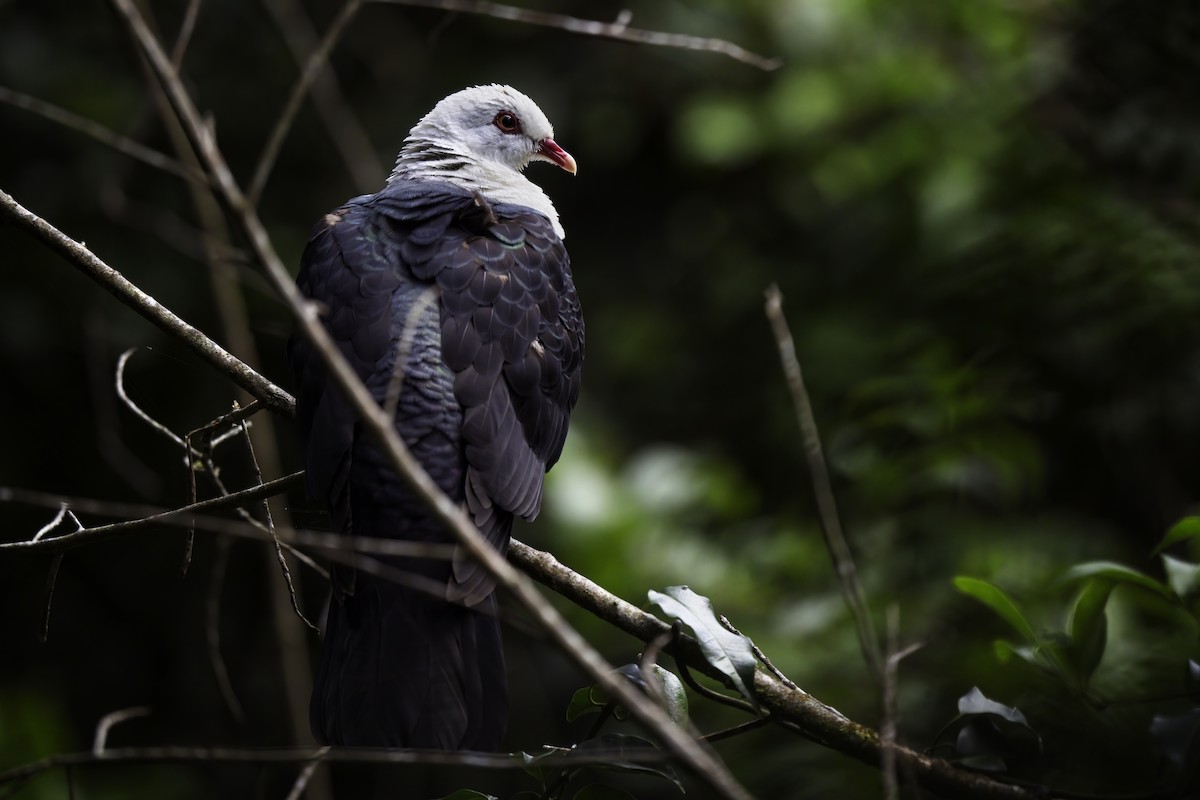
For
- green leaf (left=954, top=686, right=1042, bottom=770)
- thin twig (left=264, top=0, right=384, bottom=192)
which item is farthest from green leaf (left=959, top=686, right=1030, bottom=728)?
thin twig (left=264, top=0, right=384, bottom=192)

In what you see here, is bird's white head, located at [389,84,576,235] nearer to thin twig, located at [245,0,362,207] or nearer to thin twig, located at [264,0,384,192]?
thin twig, located at [264,0,384,192]

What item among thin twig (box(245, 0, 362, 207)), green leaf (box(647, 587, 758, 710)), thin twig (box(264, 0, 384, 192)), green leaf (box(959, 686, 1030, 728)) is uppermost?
thin twig (box(264, 0, 384, 192))

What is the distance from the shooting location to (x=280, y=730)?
5.06 m

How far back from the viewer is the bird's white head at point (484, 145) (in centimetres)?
352

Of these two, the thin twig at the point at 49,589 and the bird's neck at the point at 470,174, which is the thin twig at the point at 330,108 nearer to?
the bird's neck at the point at 470,174

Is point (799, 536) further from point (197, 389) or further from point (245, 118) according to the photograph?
point (245, 118)

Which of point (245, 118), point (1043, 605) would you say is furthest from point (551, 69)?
point (1043, 605)

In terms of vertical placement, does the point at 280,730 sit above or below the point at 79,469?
below

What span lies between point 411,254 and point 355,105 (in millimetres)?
3360

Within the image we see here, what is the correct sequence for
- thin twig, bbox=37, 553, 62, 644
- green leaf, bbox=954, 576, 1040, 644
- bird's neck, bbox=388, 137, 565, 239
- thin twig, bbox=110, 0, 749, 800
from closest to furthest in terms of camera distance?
1. thin twig, bbox=110, 0, 749, 800
2. green leaf, bbox=954, 576, 1040, 644
3. thin twig, bbox=37, 553, 62, 644
4. bird's neck, bbox=388, 137, 565, 239

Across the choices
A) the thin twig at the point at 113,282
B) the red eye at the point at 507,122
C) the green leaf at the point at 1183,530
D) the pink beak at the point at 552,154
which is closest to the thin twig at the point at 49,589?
the thin twig at the point at 113,282

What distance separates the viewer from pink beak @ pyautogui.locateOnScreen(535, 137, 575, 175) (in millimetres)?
4047

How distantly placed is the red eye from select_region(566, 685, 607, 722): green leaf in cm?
248

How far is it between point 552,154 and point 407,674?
2.36 metres
